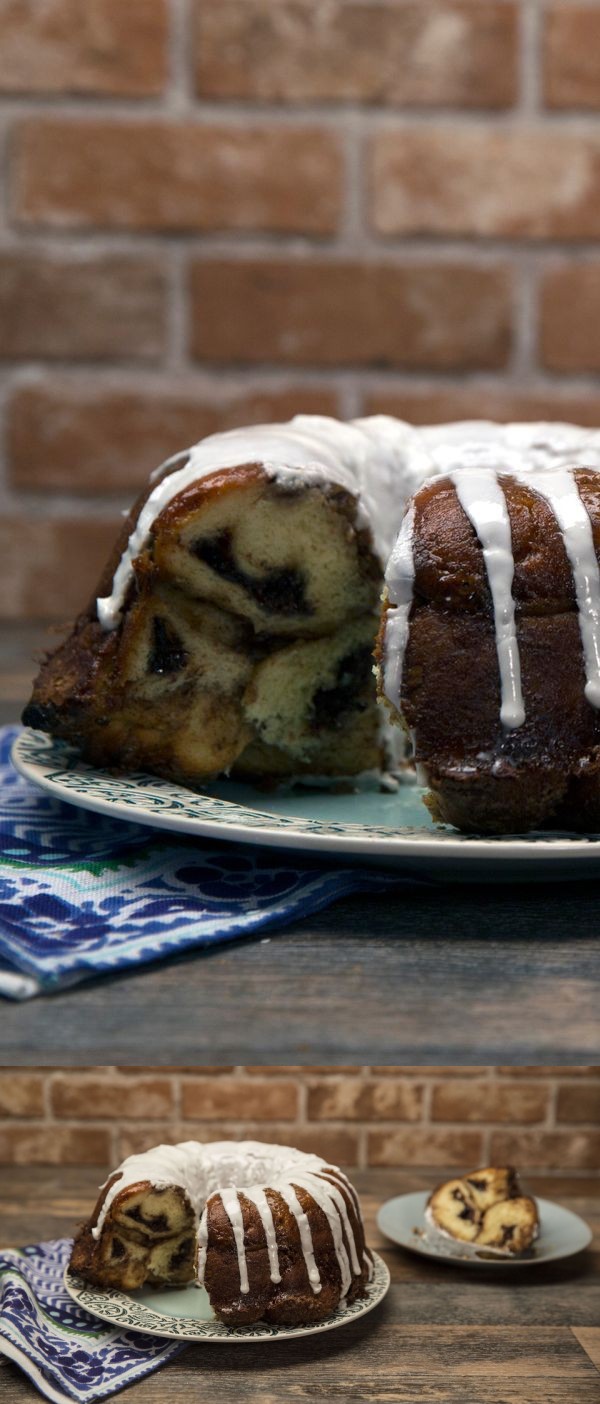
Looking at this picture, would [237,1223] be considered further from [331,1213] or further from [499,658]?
[499,658]

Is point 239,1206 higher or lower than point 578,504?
lower

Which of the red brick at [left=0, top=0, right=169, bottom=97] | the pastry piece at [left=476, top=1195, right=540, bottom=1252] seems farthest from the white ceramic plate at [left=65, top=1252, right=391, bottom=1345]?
the red brick at [left=0, top=0, right=169, bottom=97]

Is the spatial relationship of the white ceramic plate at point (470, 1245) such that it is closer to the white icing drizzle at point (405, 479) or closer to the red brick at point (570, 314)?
the white icing drizzle at point (405, 479)

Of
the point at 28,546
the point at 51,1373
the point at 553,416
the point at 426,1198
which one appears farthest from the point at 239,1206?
the point at 553,416

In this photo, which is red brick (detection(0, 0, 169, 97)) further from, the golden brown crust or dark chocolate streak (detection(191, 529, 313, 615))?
the golden brown crust

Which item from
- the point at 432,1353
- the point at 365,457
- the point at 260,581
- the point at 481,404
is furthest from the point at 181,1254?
the point at 481,404

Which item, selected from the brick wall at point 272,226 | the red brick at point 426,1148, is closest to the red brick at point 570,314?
the brick wall at point 272,226

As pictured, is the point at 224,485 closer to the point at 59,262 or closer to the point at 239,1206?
the point at 239,1206
